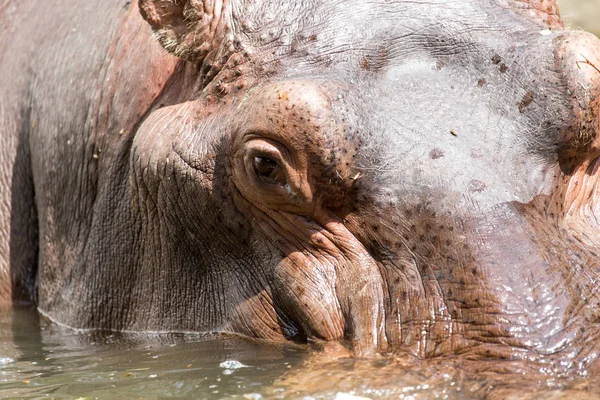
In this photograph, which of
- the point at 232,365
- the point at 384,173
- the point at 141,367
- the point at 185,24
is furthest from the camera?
the point at 185,24

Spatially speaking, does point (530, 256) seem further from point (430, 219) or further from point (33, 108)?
point (33, 108)

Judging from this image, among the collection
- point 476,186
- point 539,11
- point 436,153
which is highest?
point 539,11

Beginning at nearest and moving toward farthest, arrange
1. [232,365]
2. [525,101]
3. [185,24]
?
[525,101] < [232,365] < [185,24]

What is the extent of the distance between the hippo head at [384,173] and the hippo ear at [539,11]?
0.02 metres

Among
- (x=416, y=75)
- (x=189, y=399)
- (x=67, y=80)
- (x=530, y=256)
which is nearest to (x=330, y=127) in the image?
(x=416, y=75)

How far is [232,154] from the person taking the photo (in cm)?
447

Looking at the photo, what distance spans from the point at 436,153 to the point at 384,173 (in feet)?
0.72

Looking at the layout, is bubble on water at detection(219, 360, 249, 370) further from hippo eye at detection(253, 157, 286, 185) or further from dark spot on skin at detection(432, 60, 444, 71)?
dark spot on skin at detection(432, 60, 444, 71)

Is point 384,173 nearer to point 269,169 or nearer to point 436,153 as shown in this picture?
point 436,153

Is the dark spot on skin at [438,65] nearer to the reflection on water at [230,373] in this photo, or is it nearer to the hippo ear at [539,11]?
the hippo ear at [539,11]

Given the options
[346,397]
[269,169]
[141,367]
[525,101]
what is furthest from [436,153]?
[141,367]

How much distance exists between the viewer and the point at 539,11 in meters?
4.68

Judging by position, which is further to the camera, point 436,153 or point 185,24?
point 185,24

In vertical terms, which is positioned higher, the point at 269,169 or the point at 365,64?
the point at 365,64
